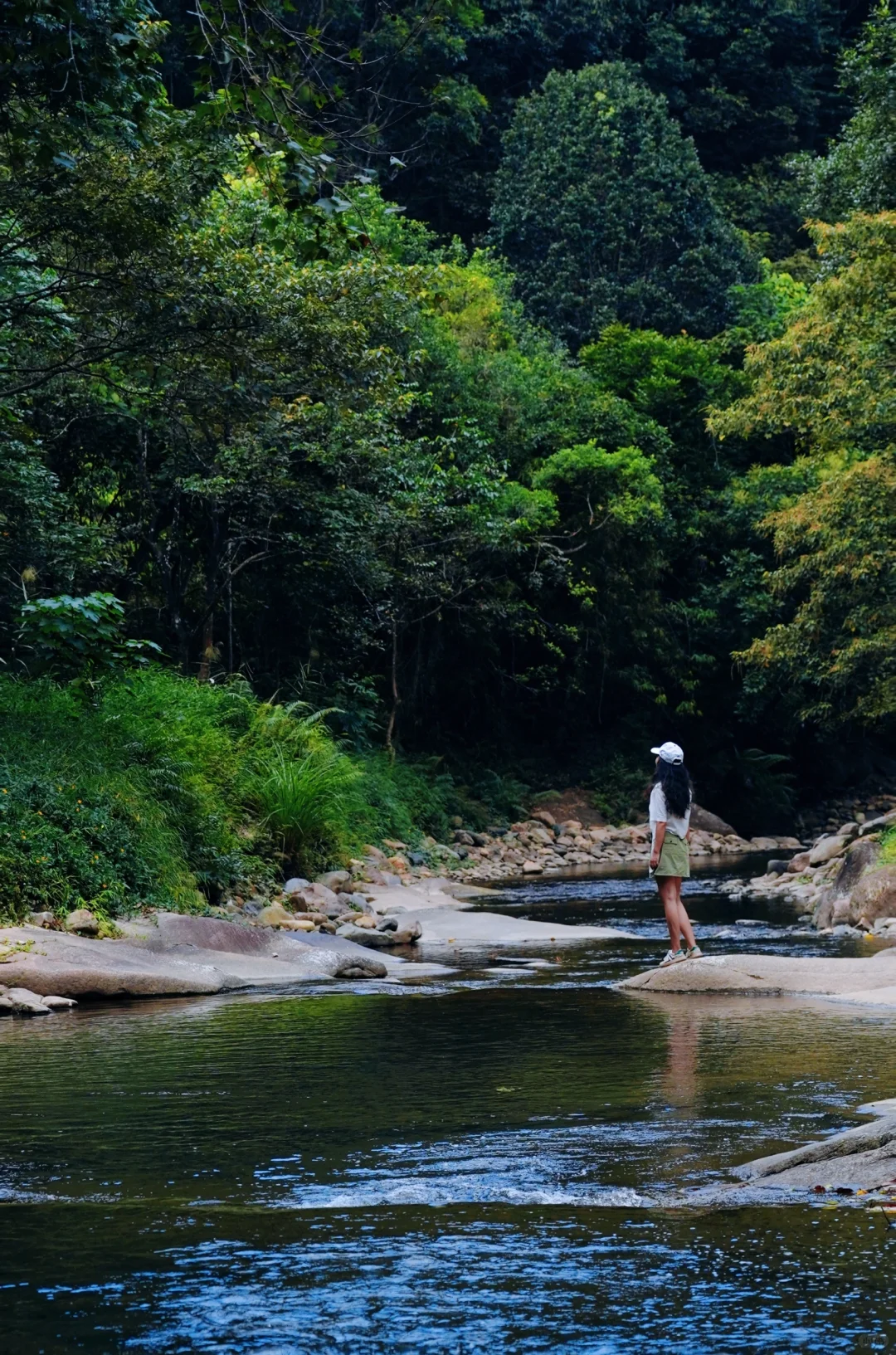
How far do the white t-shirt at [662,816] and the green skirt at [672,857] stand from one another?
0.05 metres

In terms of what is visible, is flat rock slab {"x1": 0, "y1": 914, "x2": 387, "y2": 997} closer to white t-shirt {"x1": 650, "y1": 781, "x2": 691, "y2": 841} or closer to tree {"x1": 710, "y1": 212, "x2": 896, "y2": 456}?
white t-shirt {"x1": 650, "y1": 781, "x2": 691, "y2": 841}

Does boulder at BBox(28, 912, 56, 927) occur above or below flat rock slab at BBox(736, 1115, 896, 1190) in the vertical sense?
above

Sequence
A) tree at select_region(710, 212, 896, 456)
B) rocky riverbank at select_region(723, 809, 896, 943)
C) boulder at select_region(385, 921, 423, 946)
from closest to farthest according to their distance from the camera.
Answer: boulder at select_region(385, 921, 423, 946)
rocky riverbank at select_region(723, 809, 896, 943)
tree at select_region(710, 212, 896, 456)

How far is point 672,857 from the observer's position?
36.2 feet

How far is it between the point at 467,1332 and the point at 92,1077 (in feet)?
13.0

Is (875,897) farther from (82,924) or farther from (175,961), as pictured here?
(82,924)

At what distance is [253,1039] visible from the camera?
8.34 m

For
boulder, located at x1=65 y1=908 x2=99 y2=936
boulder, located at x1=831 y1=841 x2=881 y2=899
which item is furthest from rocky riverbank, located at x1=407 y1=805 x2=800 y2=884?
boulder, located at x1=65 y1=908 x2=99 y2=936

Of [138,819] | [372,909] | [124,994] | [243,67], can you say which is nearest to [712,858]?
[372,909]

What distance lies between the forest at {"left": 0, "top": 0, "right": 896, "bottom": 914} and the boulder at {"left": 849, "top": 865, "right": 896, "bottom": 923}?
596 centimetres

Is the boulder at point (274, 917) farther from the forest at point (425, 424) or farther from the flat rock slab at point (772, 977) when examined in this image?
the flat rock slab at point (772, 977)

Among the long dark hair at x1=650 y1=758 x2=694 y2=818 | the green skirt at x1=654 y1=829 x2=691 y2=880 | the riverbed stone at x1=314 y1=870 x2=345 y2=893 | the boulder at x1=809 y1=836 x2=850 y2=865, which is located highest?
the long dark hair at x1=650 y1=758 x2=694 y2=818

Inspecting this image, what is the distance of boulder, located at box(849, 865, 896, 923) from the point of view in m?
15.1

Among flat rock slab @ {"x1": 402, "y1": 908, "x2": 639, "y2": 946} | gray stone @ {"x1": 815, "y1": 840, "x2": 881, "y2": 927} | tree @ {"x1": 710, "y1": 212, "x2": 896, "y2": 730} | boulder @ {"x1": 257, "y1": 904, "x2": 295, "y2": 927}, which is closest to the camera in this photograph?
boulder @ {"x1": 257, "y1": 904, "x2": 295, "y2": 927}
